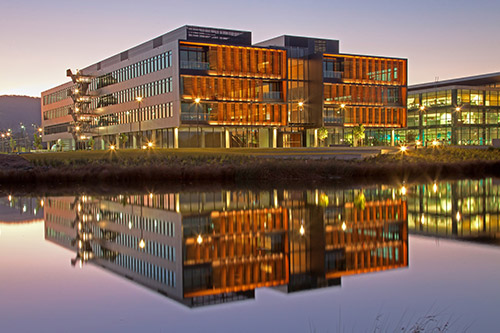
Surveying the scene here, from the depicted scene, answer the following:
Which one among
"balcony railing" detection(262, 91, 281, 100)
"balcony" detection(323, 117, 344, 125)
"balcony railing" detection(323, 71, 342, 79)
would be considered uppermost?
"balcony railing" detection(323, 71, 342, 79)

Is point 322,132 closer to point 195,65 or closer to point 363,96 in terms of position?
point 363,96

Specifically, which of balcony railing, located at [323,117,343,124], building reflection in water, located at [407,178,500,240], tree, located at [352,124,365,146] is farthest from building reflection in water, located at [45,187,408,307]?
balcony railing, located at [323,117,343,124]

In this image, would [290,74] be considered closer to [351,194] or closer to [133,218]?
[351,194]

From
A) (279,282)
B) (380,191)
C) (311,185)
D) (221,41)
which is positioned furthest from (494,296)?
(221,41)

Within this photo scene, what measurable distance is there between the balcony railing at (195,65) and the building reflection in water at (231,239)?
4845 cm

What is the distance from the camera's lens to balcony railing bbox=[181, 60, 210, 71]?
7262cm

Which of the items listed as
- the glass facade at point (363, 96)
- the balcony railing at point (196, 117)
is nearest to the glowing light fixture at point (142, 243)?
the balcony railing at point (196, 117)

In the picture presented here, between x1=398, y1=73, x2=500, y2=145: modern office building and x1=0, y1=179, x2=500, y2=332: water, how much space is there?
87274 millimetres

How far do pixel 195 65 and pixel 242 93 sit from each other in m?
7.45

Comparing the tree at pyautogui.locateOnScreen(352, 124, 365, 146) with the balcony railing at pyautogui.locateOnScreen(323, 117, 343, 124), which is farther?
the balcony railing at pyautogui.locateOnScreen(323, 117, 343, 124)

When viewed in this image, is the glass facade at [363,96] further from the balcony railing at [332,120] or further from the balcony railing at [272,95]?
the balcony railing at [272,95]

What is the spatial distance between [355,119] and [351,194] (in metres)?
59.2

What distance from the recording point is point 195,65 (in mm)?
73062

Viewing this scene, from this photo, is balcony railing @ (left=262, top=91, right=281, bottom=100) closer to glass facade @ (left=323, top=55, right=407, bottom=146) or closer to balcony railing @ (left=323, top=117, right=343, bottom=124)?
glass facade @ (left=323, top=55, right=407, bottom=146)
